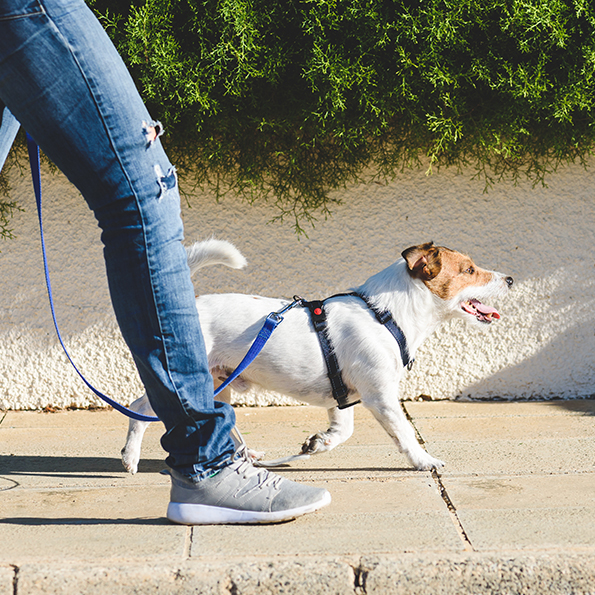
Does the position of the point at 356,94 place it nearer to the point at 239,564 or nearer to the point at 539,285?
the point at 539,285

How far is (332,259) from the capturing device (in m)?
4.34

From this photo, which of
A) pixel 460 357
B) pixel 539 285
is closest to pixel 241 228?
pixel 460 357

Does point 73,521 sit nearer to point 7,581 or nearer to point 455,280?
point 7,581

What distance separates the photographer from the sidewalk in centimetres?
187

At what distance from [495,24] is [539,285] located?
5.51 feet

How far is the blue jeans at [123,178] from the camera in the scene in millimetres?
1721

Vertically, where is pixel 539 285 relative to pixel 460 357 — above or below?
above

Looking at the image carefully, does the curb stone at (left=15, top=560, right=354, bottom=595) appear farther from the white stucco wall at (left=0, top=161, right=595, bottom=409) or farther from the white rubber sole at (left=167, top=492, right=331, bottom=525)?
the white stucco wall at (left=0, top=161, right=595, bottom=409)

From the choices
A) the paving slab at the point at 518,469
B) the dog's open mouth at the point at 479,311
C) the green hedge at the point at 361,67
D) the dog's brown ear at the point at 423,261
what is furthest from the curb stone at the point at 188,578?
the green hedge at the point at 361,67

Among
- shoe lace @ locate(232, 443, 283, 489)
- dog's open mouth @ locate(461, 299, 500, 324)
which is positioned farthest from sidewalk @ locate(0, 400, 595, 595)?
dog's open mouth @ locate(461, 299, 500, 324)

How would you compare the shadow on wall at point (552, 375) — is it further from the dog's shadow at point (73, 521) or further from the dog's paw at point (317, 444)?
the dog's shadow at point (73, 521)

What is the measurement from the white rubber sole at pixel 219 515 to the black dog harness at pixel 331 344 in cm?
102

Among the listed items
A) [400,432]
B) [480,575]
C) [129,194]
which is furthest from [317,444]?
[129,194]

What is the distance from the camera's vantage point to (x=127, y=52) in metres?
3.66
